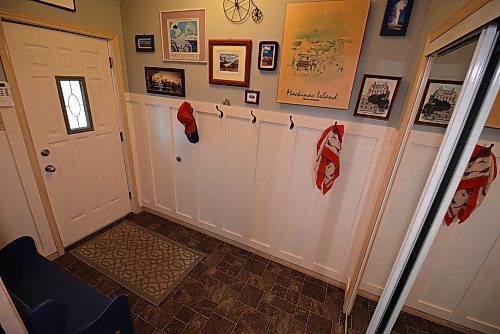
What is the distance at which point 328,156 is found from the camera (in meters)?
1.64

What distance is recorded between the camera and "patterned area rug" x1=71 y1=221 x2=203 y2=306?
77.5 inches

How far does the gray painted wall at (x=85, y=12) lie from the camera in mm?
1609

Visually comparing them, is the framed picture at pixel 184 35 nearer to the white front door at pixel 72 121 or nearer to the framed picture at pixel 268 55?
the framed picture at pixel 268 55

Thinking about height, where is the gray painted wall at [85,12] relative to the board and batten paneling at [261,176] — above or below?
above

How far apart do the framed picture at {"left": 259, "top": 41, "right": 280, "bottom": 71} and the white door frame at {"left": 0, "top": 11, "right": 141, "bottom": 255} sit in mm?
1602

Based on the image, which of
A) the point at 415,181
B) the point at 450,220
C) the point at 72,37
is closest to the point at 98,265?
the point at 72,37

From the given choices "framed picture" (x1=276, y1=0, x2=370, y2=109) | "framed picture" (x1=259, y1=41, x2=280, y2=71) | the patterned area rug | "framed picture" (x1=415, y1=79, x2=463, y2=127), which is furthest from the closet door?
the patterned area rug

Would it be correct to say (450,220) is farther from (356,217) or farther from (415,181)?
(356,217)

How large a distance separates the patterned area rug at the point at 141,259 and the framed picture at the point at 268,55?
196 cm

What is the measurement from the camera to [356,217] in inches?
72.8

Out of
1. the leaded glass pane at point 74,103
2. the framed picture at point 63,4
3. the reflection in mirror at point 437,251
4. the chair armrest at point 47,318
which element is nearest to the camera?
the chair armrest at point 47,318

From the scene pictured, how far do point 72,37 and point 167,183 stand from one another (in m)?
1.65

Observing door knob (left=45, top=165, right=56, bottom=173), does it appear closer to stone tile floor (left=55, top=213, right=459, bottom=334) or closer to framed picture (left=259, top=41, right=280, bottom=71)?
stone tile floor (left=55, top=213, right=459, bottom=334)

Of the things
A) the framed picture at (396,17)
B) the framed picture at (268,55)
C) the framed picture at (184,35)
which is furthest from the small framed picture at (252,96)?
the framed picture at (396,17)
